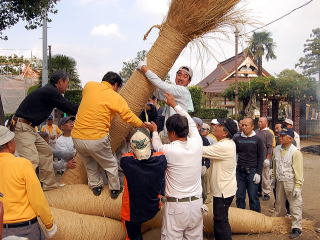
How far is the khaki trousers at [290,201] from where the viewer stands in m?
5.21

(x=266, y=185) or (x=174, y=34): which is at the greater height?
(x=174, y=34)

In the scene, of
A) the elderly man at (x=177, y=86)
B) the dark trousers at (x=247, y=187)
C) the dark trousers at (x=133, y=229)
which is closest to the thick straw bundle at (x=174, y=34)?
the elderly man at (x=177, y=86)

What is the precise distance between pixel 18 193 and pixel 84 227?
1479 millimetres

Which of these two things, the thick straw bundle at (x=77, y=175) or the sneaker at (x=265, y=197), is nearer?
the thick straw bundle at (x=77, y=175)

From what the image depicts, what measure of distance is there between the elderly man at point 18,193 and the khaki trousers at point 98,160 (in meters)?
1.08

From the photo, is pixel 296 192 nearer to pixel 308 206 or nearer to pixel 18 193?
pixel 308 206

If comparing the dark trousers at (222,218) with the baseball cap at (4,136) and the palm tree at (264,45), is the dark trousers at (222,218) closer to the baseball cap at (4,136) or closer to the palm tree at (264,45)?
Result: the baseball cap at (4,136)

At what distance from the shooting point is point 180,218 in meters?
3.50

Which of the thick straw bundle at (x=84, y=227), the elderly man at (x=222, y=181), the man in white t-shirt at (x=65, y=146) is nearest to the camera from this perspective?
the thick straw bundle at (x=84, y=227)

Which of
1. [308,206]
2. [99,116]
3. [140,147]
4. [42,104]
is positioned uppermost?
[42,104]

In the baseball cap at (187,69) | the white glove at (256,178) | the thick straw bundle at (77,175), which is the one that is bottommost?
the white glove at (256,178)

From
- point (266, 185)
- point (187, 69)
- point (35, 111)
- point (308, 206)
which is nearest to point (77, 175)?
point (35, 111)

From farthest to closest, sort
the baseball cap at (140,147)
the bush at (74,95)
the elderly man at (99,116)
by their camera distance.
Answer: the bush at (74,95) < the elderly man at (99,116) < the baseball cap at (140,147)

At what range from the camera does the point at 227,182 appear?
14.3ft
